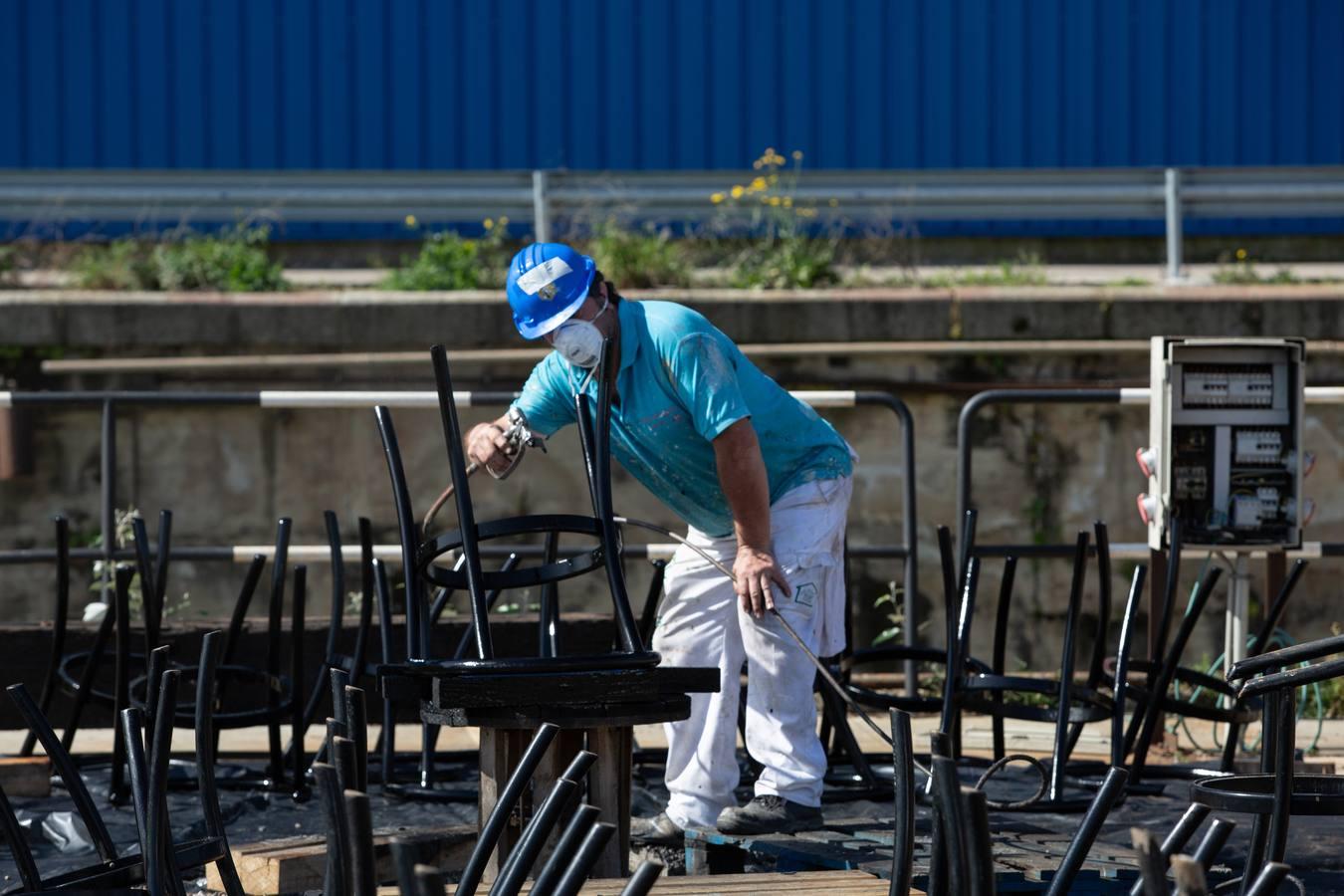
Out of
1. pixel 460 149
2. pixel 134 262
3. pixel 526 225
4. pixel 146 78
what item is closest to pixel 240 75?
pixel 146 78

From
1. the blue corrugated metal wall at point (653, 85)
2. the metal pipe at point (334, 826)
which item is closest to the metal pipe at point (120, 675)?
the metal pipe at point (334, 826)

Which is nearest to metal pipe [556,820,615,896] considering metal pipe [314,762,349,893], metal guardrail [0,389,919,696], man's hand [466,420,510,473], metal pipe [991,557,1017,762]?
metal pipe [314,762,349,893]

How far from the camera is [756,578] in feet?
14.8

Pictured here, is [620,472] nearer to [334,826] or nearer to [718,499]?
[718,499]

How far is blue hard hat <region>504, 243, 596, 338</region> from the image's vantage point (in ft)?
14.4

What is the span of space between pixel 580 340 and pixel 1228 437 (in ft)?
9.48

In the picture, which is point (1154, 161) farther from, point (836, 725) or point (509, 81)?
point (836, 725)

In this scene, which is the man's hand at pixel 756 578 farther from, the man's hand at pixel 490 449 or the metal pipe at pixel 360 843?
the metal pipe at pixel 360 843

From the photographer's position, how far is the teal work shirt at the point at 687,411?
14.6ft

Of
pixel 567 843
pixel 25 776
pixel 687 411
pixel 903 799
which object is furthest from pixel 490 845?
pixel 25 776

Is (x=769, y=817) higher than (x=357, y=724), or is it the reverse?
(x=357, y=724)

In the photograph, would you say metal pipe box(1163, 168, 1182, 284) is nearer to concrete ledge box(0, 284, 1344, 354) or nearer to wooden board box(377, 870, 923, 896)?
concrete ledge box(0, 284, 1344, 354)

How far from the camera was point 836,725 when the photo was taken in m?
5.31

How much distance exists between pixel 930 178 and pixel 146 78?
5.28 meters
